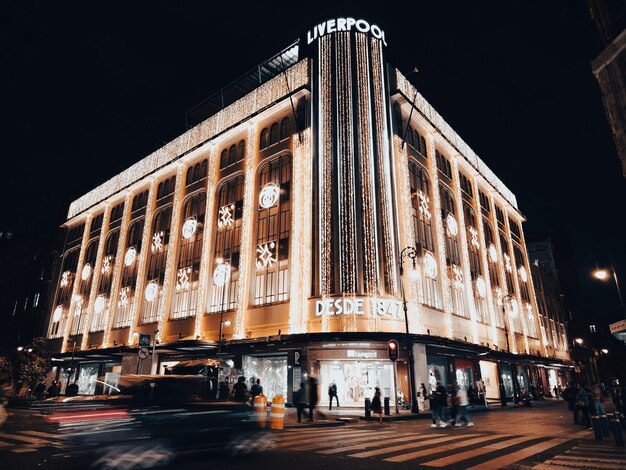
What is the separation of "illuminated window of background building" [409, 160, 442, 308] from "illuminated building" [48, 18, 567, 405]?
0.24m

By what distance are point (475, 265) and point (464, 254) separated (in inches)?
150

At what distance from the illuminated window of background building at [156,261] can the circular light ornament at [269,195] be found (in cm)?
1338

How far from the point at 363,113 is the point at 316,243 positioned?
36.1 feet

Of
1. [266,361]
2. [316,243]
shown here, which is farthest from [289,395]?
[316,243]

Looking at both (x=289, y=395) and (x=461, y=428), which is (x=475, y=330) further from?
(x=461, y=428)

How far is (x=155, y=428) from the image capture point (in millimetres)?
7043

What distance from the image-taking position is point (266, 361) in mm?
30391

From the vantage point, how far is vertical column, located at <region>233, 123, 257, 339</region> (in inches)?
1233

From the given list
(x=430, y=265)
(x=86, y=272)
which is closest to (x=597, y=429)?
(x=430, y=265)

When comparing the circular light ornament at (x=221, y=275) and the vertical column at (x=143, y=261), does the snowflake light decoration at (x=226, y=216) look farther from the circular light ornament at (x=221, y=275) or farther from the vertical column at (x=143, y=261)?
the vertical column at (x=143, y=261)

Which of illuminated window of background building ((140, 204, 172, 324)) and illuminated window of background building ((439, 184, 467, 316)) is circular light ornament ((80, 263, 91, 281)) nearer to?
illuminated window of background building ((140, 204, 172, 324))

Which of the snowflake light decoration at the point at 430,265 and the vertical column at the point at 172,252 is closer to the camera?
the snowflake light decoration at the point at 430,265

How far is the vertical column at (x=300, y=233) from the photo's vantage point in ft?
92.5

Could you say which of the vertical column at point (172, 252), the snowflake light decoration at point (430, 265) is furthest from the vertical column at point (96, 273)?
the snowflake light decoration at point (430, 265)
